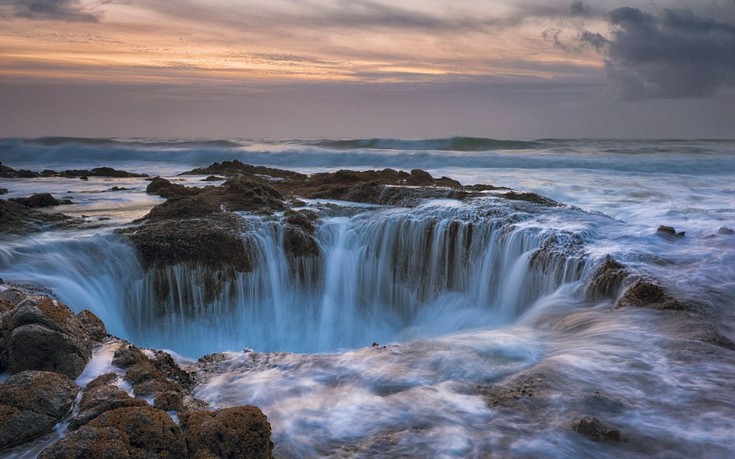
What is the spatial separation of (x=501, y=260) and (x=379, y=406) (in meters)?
4.72

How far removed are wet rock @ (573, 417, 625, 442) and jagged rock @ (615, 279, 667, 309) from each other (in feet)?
9.65

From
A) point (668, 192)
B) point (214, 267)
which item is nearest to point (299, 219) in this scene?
point (214, 267)

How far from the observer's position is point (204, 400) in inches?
184

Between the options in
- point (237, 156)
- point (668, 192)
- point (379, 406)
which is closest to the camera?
point (379, 406)

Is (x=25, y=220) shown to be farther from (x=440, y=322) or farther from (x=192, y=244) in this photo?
(x=440, y=322)

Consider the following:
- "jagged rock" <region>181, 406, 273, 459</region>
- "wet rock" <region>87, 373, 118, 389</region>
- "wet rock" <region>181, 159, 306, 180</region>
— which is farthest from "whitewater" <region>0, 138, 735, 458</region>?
"wet rock" <region>181, 159, 306, 180</region>

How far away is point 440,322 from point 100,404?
5.82 m

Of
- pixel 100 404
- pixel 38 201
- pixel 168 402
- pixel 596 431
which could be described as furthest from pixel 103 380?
pixel 38 201

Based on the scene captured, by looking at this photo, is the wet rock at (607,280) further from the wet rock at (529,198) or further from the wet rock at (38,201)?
the wet rock at (38,201)

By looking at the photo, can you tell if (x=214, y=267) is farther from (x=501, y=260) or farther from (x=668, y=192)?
(x=668, y=192)

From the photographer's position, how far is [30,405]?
3.66 meters

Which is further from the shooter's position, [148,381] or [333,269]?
Answer: [333,269]

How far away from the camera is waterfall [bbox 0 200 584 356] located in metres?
8.05

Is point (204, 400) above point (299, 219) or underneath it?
underneath
